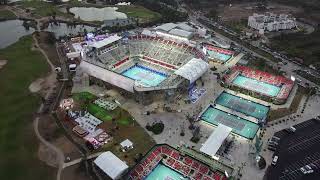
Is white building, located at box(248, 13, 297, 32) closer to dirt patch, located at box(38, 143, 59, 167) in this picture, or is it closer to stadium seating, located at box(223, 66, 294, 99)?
stadium seating, located at box(223, 66, 294, 99)

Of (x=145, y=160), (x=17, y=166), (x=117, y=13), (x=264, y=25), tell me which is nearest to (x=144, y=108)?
(x=145, y=160)

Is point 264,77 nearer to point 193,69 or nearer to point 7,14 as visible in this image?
point 193,69

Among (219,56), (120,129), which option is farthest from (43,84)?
(219,56)

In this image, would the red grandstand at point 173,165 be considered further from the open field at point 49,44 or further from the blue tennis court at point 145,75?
the open field at point 49,44

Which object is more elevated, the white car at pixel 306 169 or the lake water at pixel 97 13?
the white car at pixel 306 169

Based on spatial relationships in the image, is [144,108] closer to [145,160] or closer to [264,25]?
[145,160]

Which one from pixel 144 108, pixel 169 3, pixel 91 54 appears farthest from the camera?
pixel 169 3

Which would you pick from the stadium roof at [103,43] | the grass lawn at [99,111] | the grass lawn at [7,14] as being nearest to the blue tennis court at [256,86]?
the grass lawn at [99,111]
